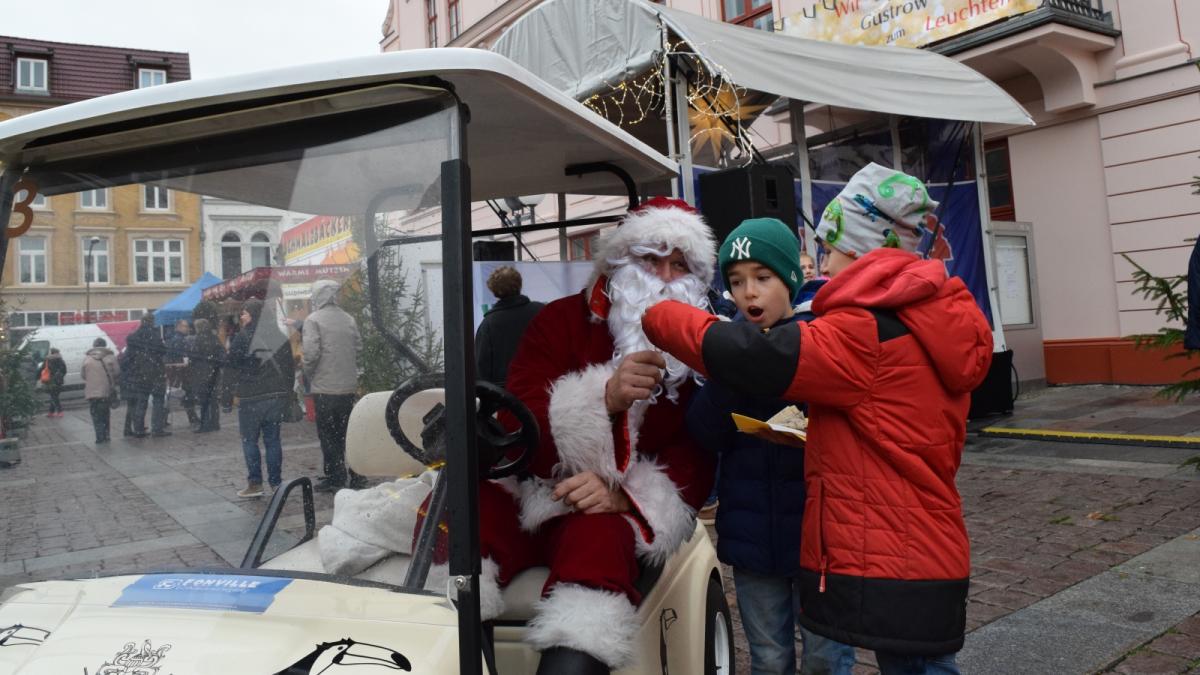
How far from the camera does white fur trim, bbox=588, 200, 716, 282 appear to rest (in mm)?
2297

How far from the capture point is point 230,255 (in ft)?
5.70

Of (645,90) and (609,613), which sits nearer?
(609,613)

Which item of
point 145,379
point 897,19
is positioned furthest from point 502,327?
point 897,19

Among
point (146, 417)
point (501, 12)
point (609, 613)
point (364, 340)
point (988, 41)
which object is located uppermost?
point (501, 12)

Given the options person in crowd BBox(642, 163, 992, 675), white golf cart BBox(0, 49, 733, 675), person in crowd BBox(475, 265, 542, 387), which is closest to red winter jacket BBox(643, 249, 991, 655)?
person in crowd BBox(642, 163, 992, 675)

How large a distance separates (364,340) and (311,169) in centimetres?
36

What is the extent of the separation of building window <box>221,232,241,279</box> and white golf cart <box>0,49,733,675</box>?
0.27 ft

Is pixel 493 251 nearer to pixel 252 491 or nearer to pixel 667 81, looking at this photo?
pixel 667 81

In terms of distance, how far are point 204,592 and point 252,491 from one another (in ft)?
0.76

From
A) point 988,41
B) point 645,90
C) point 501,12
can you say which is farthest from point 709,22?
point 501,12

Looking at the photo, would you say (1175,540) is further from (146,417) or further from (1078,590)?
(146,417)

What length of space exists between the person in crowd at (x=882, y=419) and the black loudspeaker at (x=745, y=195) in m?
1.93

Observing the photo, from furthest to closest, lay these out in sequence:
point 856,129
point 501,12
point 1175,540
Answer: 1. point 501,12
2. point 856,129
3. point 1175,540

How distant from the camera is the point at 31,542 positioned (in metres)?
1.65
